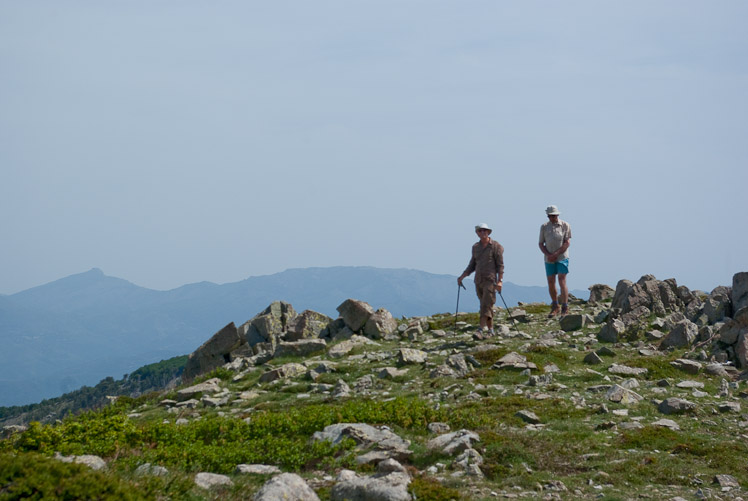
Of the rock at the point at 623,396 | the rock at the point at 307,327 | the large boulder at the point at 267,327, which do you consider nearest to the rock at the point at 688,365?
the rock at the point at 623,396

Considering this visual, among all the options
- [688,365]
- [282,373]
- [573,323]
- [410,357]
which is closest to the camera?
[688,365]

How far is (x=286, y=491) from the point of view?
8586mm

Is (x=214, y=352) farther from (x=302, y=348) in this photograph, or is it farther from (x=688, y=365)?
(x=688, y=365)

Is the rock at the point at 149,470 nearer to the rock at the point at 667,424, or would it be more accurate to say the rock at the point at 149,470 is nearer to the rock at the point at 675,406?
the rock at the point at 667,424

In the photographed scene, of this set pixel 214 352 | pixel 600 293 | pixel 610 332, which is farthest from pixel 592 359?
pixel 214 352

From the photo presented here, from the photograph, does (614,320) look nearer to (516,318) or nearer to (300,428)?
(516,318)

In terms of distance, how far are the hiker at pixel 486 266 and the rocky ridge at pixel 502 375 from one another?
1.71m

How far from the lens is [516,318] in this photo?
29.2 metres

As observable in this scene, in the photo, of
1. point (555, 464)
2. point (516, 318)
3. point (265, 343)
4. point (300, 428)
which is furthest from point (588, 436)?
point (265, 343)

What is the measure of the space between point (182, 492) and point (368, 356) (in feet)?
50.5

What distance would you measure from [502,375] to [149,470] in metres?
11.3

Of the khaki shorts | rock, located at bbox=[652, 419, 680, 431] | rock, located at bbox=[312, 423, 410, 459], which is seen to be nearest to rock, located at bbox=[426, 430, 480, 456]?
rock, located at bbox=[312, 423, 410, 459]

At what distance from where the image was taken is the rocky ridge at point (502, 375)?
10.3 m

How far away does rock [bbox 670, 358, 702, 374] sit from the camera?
18.2 metres
